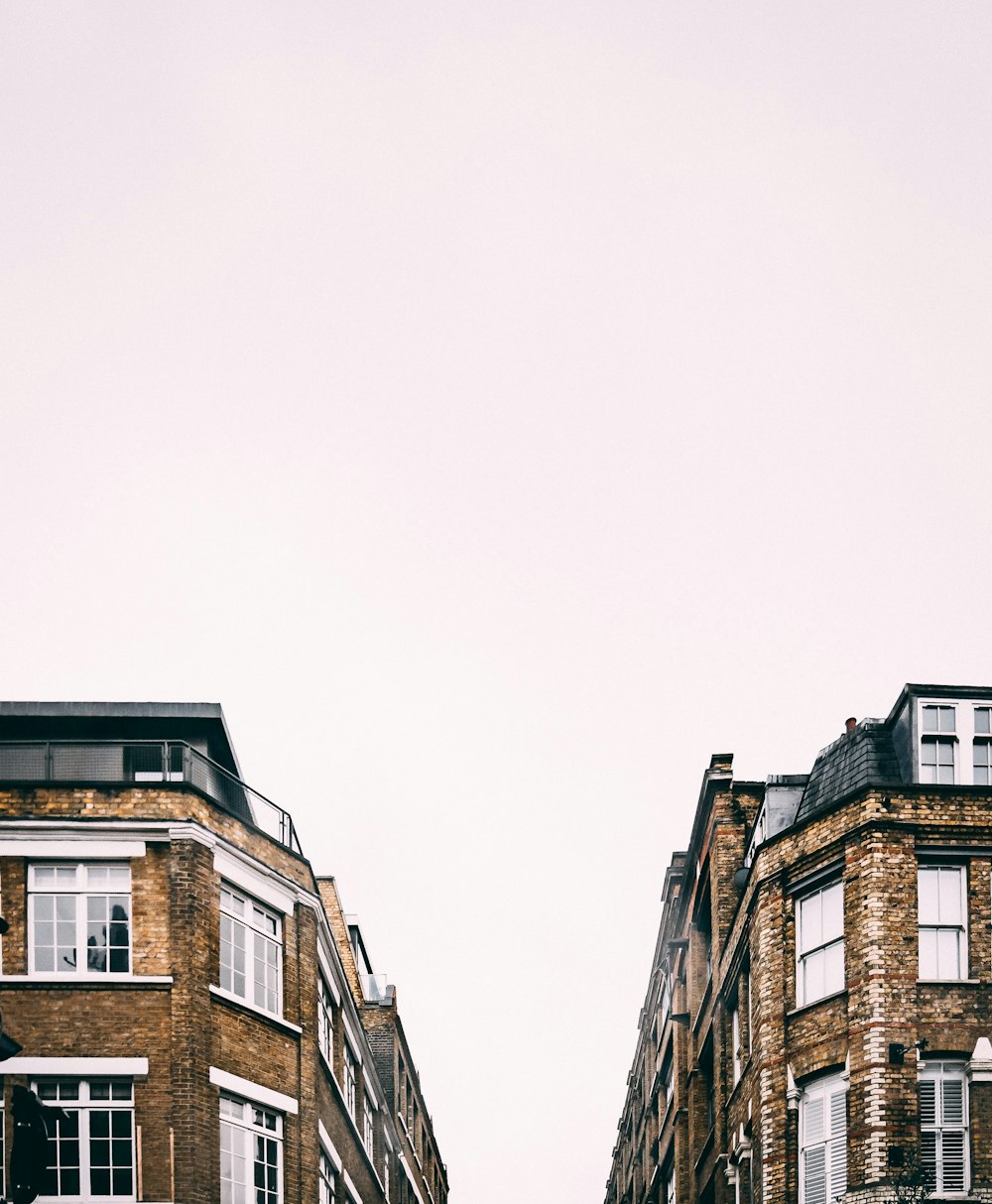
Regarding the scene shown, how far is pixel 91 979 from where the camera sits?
29.8 meters

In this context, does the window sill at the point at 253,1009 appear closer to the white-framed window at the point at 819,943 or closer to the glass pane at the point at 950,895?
the white-framed window at the point at 819,943

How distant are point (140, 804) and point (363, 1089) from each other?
61.1 feet

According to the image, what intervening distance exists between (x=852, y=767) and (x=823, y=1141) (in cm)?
690

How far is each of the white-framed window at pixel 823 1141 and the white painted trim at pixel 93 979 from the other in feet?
39.2

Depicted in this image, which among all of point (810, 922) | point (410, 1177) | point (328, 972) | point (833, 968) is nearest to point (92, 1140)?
point (328, 972)

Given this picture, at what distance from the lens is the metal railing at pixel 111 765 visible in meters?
31.7

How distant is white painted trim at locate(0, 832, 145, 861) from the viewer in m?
30.1

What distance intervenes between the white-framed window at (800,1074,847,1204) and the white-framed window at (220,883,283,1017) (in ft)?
33.0


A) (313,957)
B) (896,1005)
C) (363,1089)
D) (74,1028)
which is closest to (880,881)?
(896,1005)

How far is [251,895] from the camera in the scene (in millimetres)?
33000

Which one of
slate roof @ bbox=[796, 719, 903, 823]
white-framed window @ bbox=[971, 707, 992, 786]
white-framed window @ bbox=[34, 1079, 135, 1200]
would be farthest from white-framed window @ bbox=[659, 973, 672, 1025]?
white-framed window @ bbox=[34, 1079, 135, 1200]

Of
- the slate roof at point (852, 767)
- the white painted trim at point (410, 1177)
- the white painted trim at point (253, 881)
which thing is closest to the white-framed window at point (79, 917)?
the white painted trim at point (253, 881)

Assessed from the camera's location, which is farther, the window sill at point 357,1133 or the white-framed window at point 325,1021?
the window sill at point 357,1133

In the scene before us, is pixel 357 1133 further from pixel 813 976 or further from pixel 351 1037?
pixel 813 976
